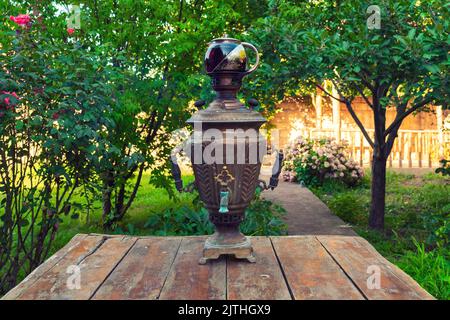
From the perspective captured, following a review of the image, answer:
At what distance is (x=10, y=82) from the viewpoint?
10.8ft

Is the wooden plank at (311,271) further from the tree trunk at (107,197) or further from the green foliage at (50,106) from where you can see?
the tree trunk at (107,197)

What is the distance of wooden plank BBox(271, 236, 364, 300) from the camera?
2211 millimetres

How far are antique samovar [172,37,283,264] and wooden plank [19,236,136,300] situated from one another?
1.92 feet

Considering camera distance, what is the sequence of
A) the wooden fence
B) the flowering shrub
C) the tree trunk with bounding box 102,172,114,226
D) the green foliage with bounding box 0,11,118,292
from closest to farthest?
the green foliage with bounding box 0,11,118,292
the tree trunk with bounding box 102,172,114,226
the flowering shrub
the wooden fence

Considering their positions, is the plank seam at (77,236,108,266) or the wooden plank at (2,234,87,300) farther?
the plank seam at (77,236,108,266)

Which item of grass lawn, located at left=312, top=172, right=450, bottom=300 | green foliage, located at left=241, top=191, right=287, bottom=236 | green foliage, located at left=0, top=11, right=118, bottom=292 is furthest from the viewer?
green foliage, located at left=241, top=191, right=287, bottom=236

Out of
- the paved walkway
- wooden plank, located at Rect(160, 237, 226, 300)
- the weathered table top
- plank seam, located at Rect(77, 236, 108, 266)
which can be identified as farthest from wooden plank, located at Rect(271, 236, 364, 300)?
the paved walkway

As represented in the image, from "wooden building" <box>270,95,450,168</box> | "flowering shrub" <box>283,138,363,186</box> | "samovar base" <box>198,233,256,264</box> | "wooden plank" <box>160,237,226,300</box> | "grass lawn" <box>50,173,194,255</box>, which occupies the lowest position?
"grass lawn" <box>50,173,194,255</box>

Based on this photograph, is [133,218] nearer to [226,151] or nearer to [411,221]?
[411,221]

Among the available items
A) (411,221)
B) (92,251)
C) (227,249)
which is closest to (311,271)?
(227,249)

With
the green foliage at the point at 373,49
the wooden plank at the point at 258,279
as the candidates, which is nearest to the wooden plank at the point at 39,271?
the wooden plank at the point at 258,279

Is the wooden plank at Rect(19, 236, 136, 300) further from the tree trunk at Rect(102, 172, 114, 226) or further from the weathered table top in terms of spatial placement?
the tree trunk at Rect(102, 172, 114, 226)
